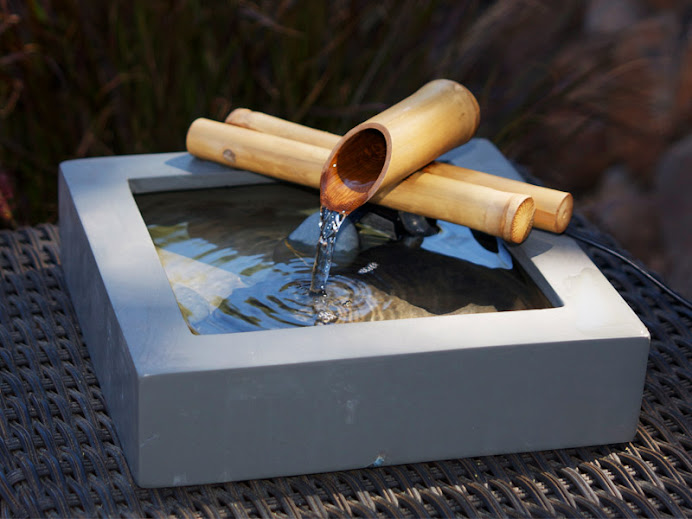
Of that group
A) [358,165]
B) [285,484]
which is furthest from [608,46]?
[285,484]

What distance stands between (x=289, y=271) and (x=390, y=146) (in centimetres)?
17

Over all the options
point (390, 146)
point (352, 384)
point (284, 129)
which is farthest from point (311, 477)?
point (284, 129)

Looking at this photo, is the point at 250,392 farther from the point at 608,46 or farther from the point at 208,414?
the point at 608,46

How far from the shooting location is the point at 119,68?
1.67 meters

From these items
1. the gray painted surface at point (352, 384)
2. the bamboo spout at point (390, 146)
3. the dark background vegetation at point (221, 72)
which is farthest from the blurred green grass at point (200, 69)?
the gray painted surface at point (352, 384)

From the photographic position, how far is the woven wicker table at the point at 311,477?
0.83m

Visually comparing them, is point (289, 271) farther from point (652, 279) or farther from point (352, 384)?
point (652, 279)

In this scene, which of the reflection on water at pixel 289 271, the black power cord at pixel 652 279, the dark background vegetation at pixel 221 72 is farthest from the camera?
the dark background vegetation at pixel 221 72

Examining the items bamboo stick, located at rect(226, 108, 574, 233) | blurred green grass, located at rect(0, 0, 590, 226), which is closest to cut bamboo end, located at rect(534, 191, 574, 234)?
bamboo stick, located at rect(226, 108, 574, 233)

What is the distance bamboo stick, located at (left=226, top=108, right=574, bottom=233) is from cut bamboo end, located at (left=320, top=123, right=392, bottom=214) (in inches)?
2.9

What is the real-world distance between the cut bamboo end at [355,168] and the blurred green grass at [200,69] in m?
0.57

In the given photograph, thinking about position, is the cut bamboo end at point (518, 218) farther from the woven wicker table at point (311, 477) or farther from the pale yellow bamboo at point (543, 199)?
the woven wicker table at point (311, 477)

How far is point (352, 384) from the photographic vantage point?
82 centimetres

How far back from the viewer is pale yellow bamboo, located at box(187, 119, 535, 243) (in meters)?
0.99
